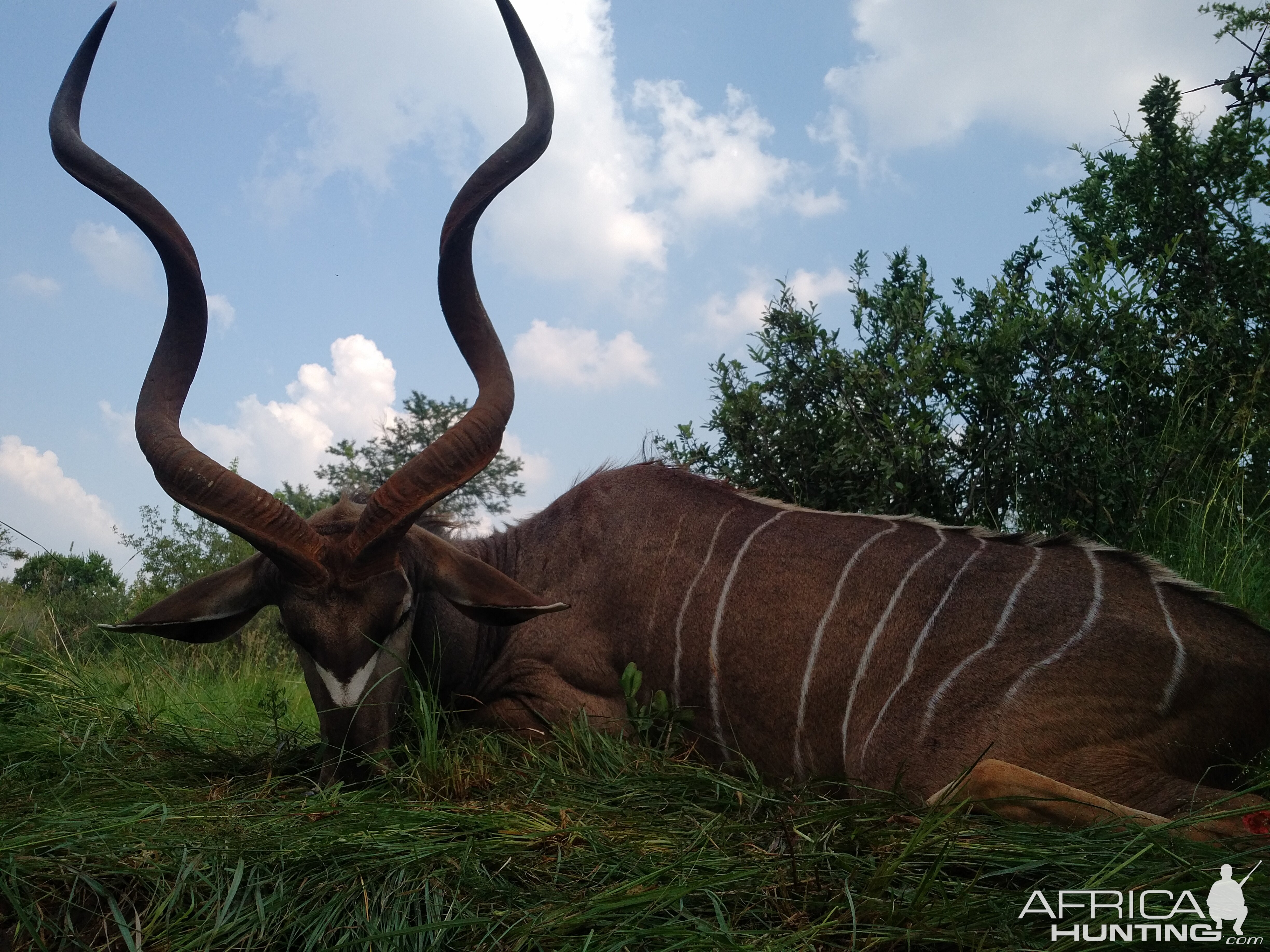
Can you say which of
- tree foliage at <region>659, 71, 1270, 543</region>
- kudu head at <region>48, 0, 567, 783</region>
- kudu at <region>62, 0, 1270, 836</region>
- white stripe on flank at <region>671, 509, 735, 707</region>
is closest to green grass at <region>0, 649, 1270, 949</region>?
kudu at <region>62, 0, 1270, 836</region>

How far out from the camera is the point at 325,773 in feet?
9.86

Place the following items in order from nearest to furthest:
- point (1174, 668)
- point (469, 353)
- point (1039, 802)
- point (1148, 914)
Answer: point (1148, 914)
point (1039, 802)
point (1174, 668)
point (469, 353)

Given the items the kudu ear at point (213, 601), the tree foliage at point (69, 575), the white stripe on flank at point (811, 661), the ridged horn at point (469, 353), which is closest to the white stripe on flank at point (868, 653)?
the white stripe on flank at point (811, 661)

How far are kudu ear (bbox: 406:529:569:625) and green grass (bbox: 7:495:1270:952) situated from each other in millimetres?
432

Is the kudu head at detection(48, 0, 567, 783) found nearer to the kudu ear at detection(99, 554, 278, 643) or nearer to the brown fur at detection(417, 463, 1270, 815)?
the kudu ear at detection(99, 554, 278, 643)

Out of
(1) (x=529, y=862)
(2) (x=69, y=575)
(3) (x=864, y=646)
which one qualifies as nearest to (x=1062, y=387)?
(3) (x=864, y=646)

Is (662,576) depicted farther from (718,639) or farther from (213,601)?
(213,601)

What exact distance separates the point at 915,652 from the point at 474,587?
1.37m

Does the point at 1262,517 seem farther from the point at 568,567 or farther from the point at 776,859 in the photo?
the point at 776,859

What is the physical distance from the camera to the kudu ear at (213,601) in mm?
3328

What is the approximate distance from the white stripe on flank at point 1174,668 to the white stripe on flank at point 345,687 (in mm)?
2169

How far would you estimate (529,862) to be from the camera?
6.95ft

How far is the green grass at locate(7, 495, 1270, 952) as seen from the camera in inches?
70.6

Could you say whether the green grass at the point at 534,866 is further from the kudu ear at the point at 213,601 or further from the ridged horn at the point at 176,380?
the ridged horn at the point at 176,380
